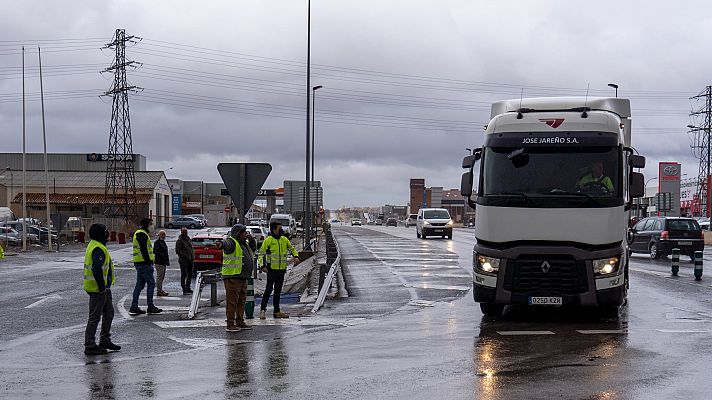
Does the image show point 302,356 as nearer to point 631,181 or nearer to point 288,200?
point 631,181

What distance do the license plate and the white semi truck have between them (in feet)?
0.05

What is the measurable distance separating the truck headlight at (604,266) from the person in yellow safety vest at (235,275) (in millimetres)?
5438

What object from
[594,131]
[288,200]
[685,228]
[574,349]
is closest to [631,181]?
[594,131]

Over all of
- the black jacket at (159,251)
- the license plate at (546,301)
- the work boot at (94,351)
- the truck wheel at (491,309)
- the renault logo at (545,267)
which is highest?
the renault logo at (545,267)

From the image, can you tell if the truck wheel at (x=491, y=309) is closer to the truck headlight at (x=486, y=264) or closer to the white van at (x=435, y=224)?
the truck headlight at (x=486, y=264)

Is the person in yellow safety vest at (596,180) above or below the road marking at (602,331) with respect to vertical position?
above

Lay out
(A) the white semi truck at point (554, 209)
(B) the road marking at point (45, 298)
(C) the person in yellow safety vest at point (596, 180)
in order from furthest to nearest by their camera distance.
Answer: (B) the road marking at point (45, 298)
(C) the person in yellow safety vest at point (596, 180)
(A) the white semi truck at point (554, 209)

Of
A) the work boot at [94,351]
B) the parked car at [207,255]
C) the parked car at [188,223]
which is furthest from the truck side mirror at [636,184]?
the parked car at [188,223]

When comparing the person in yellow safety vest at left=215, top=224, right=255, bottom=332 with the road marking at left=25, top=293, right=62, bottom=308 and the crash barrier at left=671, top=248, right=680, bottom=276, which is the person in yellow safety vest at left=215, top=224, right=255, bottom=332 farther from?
the crash barrier at left=671, top=248, right=680, bottom=276

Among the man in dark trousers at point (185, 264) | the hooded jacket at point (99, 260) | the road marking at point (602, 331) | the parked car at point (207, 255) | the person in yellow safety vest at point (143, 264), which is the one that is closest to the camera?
the hooded jacket at point (99, 260)

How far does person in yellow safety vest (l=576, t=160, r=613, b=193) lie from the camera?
Result: 1317cm

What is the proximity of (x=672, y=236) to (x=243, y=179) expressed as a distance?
19994mm

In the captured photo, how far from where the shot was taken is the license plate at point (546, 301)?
521 inches

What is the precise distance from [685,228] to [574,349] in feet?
70.9
